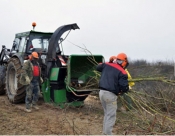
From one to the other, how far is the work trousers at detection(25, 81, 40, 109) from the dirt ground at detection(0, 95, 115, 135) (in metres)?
0.24

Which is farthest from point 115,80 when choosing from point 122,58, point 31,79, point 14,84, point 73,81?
point 14,84

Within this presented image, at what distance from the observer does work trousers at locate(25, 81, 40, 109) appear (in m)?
6.98

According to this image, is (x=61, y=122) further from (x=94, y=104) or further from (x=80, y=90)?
(x=94, y=104)

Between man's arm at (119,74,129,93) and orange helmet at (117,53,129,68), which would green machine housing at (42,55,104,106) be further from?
man's arm at (119,74,129,93)

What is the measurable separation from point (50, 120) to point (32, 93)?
54.2 inches

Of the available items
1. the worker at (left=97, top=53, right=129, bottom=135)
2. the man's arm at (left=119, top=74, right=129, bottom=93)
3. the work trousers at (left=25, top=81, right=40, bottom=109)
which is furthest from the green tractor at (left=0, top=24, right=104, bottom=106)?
the man's arm at (left=119, top=74, right=129, bottom=93)

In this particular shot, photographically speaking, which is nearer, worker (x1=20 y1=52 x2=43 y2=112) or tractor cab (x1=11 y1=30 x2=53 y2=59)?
worker (x1=20 y1=52 x2=43 y2=112)

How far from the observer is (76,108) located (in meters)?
7.36

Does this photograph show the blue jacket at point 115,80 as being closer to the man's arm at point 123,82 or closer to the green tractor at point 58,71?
the man's arm at point 123,82

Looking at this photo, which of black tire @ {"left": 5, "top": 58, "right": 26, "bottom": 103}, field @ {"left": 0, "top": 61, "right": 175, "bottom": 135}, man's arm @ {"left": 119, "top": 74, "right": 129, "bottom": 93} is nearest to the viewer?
man's arm @ {"left": 119, "top": 74, "right": 129, "bottom": 93}

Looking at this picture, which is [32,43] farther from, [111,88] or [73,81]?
[111,88]

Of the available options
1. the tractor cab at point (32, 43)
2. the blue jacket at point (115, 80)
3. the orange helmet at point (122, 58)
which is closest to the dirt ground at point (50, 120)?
the blue jacket at point (115, 80)

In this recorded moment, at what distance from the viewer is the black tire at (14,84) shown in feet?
24.2

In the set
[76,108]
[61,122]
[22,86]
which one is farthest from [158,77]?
[22,86]
